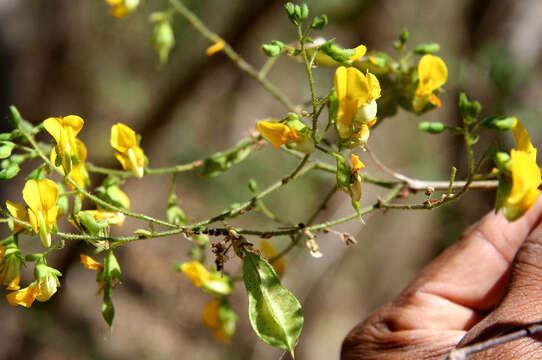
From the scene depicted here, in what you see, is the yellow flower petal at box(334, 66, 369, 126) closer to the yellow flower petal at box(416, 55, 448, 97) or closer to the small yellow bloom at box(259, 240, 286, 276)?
the yellow flower petal at box(416, 55, 448, 97)

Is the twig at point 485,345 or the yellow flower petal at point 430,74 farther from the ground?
the yellow flower petal at point 430,74

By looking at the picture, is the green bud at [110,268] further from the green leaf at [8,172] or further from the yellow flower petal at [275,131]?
the yellow flower petal at [275,131]

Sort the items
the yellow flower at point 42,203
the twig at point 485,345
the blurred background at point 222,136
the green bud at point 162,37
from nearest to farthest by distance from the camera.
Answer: the twig at point 485,345 < the yellow flower at point 42,203 < the green bud at point 162,37 < the blurred background at point 222,136

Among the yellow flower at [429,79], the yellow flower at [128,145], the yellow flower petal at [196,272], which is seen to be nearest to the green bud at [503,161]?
the yellow flower at [429,79]

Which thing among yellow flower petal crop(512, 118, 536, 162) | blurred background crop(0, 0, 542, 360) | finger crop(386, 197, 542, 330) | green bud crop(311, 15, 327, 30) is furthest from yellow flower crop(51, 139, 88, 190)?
blurred background crop(0, 0, 542, 360)

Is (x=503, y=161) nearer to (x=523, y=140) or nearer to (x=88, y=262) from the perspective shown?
(x=523, y=140)

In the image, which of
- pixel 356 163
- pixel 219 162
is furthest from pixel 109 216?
pixel 356 163
